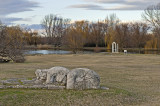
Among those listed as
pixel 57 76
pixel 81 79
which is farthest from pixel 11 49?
pixel 81 79

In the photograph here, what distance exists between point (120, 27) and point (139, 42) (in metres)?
9.07

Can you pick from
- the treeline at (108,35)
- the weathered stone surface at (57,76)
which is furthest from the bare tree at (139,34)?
the weathered stone surface at (57,76)

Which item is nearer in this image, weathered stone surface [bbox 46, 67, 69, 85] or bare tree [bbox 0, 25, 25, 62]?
weathered stone surface [bbox 46, 67, 69, 85]

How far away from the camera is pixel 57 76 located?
42.2ft

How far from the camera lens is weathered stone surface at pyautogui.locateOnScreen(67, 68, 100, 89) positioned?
1196 centimetres

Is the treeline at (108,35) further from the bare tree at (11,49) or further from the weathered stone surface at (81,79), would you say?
the weathered stone surface at (81,79)

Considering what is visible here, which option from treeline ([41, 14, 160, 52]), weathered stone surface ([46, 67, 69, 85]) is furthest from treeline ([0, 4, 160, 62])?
weathered stone surface ([46, 67, 69, 85])

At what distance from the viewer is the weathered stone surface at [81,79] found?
39.2 feet

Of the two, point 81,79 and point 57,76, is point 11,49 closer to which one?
point 57,76

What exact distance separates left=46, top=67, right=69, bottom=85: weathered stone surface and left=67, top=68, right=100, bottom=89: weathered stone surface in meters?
0.59

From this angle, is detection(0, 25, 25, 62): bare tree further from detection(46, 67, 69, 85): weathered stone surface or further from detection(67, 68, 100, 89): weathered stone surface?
detection(67, 68, 100, 89): weathered stone surface

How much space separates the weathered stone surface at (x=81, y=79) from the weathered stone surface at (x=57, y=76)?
0.59 m

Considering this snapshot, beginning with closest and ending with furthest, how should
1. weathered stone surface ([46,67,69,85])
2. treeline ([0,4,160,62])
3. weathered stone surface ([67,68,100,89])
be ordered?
weathered stone surface ([67,68,100,89]) < weathered stone surface ([46,67,69,85]) < treeline ([0,4,160,62])

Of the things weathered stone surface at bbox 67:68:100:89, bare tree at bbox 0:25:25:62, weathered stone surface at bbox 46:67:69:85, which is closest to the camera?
weathered stone surface at bbox 67:68:100:89
